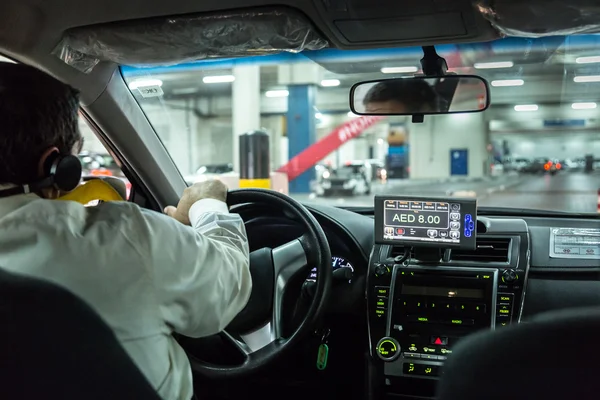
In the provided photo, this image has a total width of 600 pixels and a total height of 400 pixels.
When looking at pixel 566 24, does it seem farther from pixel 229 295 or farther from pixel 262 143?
pixel 262 143

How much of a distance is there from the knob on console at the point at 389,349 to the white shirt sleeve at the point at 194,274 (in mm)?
1526

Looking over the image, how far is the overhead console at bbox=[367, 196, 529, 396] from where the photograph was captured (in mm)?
3289

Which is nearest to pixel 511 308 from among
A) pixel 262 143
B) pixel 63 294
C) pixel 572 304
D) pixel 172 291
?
pixel 572 304

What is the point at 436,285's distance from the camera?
3379 mm

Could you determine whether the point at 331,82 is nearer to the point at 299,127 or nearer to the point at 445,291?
the point at 299,127

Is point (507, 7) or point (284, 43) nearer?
point (507, 7)

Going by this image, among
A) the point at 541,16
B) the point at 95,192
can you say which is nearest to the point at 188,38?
the point at 95,192

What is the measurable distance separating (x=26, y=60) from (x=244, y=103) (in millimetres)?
12926

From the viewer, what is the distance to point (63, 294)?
5.44ft

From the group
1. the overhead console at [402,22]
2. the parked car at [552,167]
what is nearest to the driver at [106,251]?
the overhead console at [402,22]

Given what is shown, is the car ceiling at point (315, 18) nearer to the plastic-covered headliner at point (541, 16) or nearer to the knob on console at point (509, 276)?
the plastic-covered headliner at point (541, 16)

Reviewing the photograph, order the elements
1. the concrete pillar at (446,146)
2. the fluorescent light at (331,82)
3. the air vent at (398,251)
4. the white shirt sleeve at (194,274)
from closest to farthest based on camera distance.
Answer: the white shirt sleeve at (194,274) < the air vent at (398,251) < the fluorescent light at (331,82) < the concrete pillar at (446,146)

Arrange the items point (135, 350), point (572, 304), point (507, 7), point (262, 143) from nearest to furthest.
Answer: point (135, 350) < point (507, 7) < point (572, 304) < point (262, 143)

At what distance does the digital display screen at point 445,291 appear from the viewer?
10.9 feet
